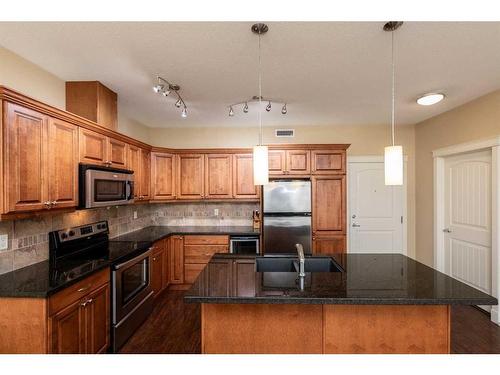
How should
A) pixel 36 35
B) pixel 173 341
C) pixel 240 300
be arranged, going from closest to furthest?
pixel 240 300, pixel 36 35, pixel 173 341

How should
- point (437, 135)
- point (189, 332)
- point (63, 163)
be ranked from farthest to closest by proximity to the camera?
point (437, 135), point (189, 332), point (63, 163)

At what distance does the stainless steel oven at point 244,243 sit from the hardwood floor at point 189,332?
885 millimetres

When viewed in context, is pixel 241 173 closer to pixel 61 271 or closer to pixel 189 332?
pixel 189 332

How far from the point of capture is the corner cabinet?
176cm

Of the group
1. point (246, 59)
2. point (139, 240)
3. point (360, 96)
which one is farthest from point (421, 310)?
point (139, 240)

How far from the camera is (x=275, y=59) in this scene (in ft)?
7.49

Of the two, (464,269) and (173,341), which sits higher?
(464,269)

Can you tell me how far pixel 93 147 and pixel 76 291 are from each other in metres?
1.26

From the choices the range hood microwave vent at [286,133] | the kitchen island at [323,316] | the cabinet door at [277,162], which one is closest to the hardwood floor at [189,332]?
the kitchen island at [323,316]

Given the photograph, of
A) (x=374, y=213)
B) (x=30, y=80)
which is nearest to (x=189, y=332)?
(x=30, y=80)

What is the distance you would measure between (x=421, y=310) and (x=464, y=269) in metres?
2.47

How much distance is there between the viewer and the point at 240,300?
154cm

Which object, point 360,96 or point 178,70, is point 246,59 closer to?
point 178,70
